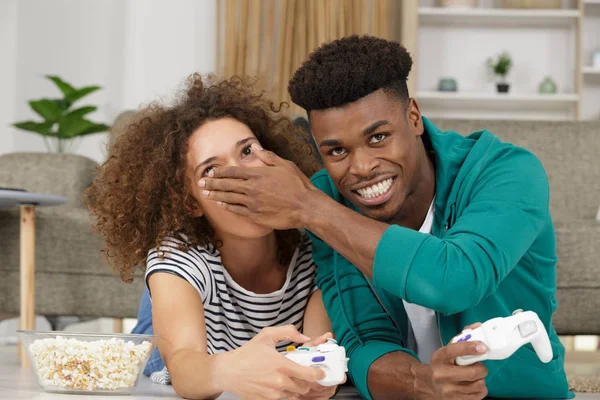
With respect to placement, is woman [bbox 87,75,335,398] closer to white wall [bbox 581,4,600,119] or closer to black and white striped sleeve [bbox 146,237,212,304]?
black and white striped sleeve [bbox 146,237,212,304]

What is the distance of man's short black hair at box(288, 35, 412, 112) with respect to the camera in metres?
1.26

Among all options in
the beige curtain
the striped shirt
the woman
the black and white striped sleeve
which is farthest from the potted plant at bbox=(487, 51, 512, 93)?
the black and white striped sleeve

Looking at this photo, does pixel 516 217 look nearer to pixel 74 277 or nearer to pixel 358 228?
pixel 358 228

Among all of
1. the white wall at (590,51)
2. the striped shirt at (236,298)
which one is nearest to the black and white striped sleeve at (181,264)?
the striped shirt at (236,298)

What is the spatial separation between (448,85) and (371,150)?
125 inches

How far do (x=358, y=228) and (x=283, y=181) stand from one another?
0.50ft

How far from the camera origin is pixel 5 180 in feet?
9.54

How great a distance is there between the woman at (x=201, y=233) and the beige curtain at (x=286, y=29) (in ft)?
8.87

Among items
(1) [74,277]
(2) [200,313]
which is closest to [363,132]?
(2) [200,313]

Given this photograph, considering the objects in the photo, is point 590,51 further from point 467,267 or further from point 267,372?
point 267,372

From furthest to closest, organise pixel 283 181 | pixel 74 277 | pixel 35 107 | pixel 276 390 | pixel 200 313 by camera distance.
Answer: pixel 35 107 < pixel 74 277 < pixel 200 313 < pixel 283 181 < pixel 276 390

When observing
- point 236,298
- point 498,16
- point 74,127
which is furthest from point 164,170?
point 498,16

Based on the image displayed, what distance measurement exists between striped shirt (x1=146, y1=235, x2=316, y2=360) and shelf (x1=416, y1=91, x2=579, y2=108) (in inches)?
111

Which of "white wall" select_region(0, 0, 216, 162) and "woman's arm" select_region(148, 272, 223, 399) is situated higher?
"white wall" select_region(0, 0, 216, 162)
